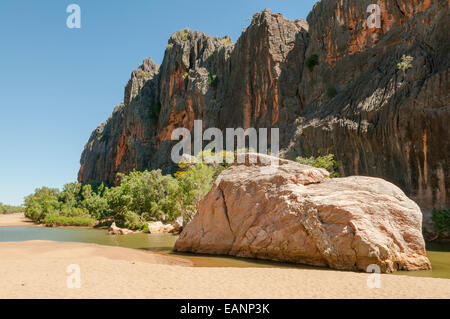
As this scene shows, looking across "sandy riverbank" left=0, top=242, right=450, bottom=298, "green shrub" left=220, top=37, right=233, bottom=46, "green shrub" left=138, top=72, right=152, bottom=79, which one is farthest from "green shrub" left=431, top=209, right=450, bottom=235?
"green shrub" left=138, top=72, right=152, bottom=79

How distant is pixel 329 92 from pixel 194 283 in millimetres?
33945

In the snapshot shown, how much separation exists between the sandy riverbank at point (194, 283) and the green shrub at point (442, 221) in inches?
538

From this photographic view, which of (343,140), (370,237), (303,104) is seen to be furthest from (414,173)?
(303,104)

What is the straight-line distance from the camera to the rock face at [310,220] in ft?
34.1

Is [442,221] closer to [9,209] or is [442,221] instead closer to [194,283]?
[194,283]

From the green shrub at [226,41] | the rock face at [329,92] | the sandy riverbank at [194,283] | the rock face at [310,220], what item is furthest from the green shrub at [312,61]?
the sandy riverbank at [194,283]

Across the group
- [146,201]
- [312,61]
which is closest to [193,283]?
[146,201]

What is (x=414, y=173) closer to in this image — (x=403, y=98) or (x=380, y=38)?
(x=403, y=98)

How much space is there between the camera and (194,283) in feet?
26.8

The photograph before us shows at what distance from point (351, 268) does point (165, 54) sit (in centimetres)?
6729

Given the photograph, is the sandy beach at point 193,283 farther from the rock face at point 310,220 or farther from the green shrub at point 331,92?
the green shrub at point 331,92

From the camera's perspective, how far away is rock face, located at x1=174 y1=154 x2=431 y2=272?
1040cm

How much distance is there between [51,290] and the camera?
23.7 feet

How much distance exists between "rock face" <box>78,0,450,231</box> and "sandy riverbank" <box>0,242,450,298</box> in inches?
685
